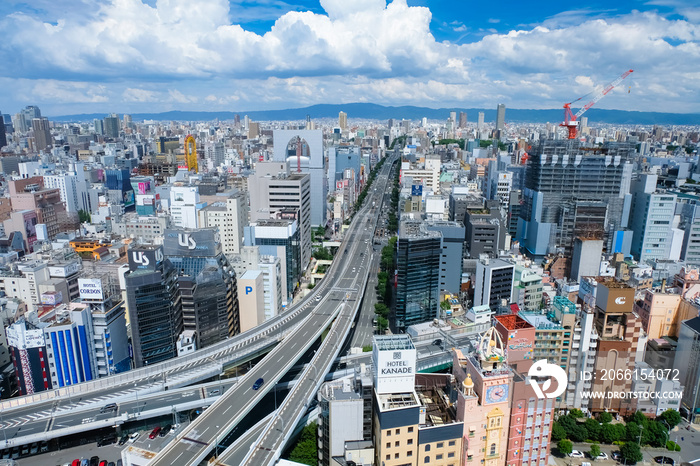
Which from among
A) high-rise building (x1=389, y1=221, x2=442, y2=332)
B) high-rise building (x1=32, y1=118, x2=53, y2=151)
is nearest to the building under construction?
high-rise building (x1=389, y1=221, x2=442, y2=332)

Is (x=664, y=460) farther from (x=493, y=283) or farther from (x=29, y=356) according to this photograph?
(x=29, y=356)

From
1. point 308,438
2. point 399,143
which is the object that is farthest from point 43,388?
point 399,143

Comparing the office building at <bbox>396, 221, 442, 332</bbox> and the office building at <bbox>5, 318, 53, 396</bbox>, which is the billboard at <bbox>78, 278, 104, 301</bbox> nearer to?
the office building at <bbox>5, 318, 53, 396</bbox>

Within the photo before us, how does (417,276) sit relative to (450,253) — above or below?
below

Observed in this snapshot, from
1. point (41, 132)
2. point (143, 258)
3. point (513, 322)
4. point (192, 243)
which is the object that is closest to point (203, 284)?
point (192, 243)

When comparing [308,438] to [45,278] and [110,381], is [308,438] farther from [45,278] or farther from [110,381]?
[45,278]

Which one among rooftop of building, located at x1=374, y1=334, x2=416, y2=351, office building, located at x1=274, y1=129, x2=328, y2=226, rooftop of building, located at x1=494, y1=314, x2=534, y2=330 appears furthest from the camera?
office building, located at x1=274, y1=129, x2=328, y2=226
